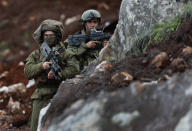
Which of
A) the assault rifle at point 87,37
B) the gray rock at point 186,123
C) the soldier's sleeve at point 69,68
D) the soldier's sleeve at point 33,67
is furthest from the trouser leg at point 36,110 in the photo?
the gray rock at point 186,123

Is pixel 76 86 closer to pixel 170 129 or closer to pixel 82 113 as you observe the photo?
pixel 82 113

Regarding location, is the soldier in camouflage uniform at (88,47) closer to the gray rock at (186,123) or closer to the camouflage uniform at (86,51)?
the camouflage uniform at (86,51)

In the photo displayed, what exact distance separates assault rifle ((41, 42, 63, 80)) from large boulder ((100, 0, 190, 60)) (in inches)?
36.7

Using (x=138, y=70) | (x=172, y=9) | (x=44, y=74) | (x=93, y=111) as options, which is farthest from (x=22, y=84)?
(x=93, y=111)

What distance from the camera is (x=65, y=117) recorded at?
5.20 metres

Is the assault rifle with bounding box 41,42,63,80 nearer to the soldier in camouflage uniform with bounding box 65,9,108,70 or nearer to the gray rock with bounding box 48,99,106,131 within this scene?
the soldier in camouflage uniform with bounding box 65,9,108,70

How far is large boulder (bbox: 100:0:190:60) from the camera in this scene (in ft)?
25.2

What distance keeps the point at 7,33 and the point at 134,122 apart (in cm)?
2017

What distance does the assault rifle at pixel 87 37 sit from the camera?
8.71 metres

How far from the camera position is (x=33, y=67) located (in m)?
7.36

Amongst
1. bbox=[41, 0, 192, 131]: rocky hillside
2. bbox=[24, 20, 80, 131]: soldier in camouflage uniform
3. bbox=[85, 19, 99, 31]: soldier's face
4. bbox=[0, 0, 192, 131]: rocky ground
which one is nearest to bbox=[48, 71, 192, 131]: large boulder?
bbox=[41, 0, 192, 131]: rocky hillside

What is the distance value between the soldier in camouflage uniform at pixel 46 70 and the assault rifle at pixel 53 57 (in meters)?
0.13

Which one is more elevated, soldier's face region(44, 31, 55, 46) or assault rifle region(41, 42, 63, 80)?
soldier's face region(44, 31, 55, 46)

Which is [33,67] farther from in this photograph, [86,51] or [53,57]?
[86,51]
